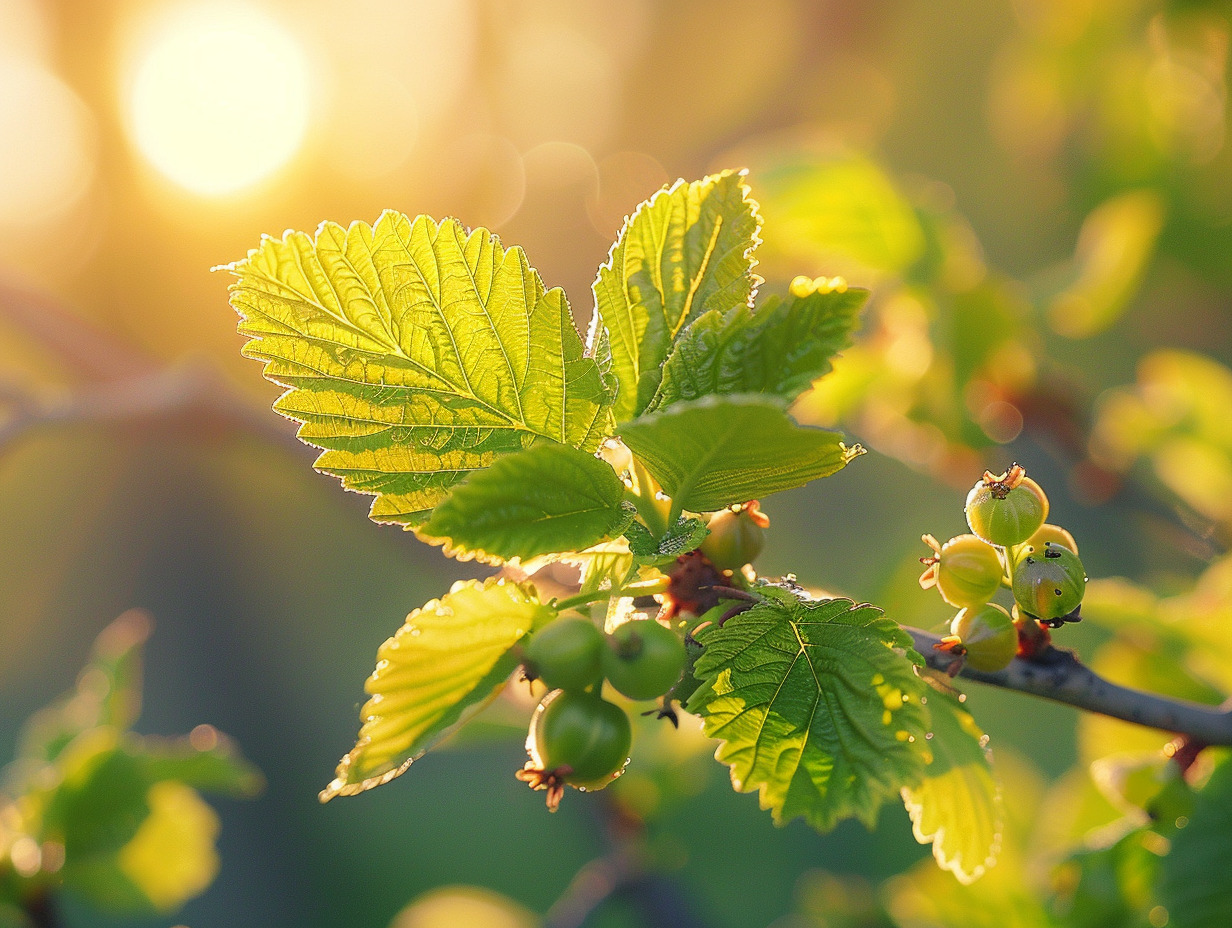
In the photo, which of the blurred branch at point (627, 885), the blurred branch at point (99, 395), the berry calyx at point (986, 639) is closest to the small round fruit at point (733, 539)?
the berry calyx at point (986, 639)

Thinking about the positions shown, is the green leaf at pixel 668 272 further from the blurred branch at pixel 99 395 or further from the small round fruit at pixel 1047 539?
the blurred branch at pixel 99 395

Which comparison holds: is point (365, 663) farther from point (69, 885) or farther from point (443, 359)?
point (443, 359)

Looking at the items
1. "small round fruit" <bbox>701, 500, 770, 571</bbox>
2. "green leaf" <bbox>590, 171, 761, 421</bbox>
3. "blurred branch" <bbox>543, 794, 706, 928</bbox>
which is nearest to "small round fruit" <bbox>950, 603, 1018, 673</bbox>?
"small round fruit" <bbox>701, 500, 770, 571</bbox>

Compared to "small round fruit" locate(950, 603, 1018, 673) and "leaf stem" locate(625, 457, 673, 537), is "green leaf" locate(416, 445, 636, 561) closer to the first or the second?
"leaf stem" locate(625, 457, 673, 537)

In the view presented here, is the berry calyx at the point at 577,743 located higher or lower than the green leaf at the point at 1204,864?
higher

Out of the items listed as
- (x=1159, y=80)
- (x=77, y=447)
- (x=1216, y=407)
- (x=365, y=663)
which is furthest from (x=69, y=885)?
(x=77, y=447)
